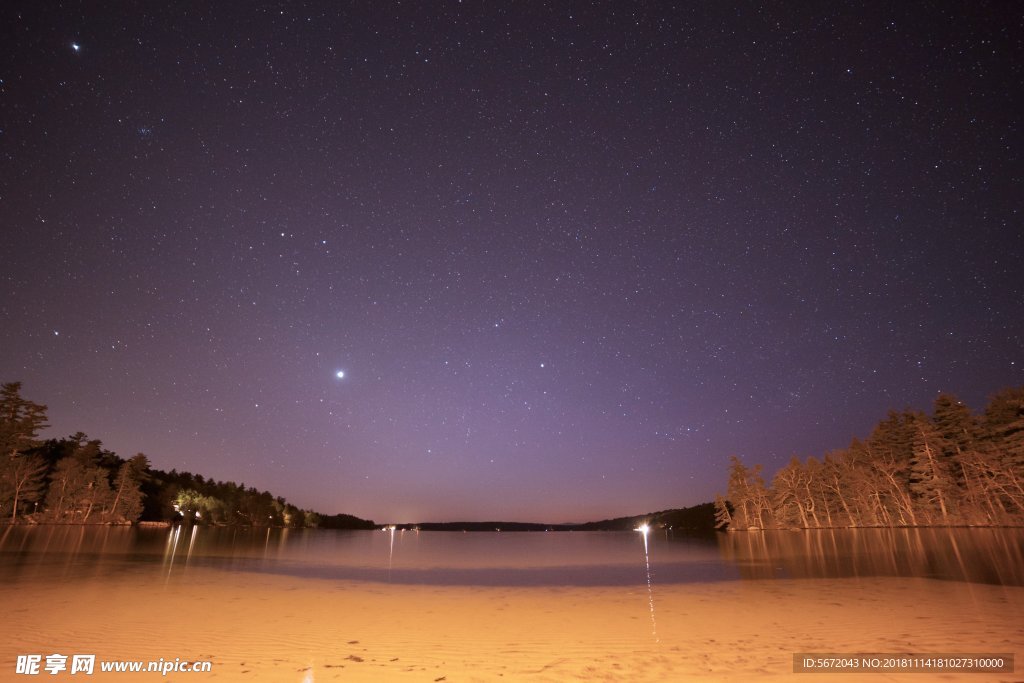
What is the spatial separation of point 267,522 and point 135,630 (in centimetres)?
18333

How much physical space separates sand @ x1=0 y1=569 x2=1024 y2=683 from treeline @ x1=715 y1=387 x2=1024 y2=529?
47.2 m

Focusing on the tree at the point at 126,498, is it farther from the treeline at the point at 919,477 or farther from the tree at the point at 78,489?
the treeline at the point at 919,477

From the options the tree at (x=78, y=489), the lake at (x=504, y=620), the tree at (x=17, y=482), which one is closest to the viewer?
the lake at (x=504, y=620)

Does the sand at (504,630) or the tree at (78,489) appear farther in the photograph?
the tree at (78,489)

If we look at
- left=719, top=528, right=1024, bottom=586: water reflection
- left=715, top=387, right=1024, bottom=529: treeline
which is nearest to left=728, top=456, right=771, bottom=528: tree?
left=715, top=387, right=1024, bottom=529: treeline

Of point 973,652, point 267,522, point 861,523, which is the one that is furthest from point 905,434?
point 267,522

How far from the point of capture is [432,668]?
8.80 metres

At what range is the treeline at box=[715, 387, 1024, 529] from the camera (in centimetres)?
5059

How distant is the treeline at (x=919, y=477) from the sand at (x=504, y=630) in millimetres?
47172

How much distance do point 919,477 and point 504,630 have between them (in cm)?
6755

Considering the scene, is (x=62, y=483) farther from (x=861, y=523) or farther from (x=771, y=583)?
(x=861, y=523)

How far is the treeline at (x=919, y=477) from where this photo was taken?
50594mm

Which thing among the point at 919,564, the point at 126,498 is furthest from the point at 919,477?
the point at 126,498

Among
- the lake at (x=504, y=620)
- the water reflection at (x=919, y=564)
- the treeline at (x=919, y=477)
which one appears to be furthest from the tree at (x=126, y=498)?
the treeline at (x=919, y=477)
